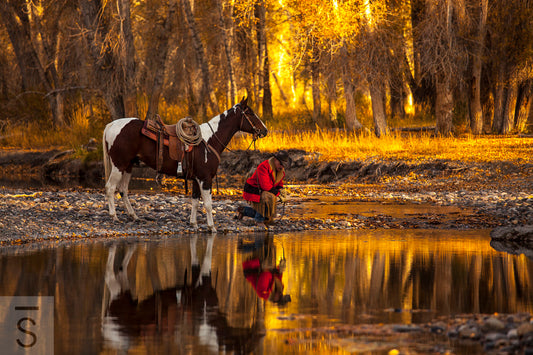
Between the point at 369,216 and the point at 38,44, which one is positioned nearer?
the point at 369,216

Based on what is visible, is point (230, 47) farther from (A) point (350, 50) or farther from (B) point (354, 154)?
(B) point (354, 154)

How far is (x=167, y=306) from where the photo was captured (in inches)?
360

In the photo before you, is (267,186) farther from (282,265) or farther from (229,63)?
(229,63)

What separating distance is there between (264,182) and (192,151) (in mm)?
1584

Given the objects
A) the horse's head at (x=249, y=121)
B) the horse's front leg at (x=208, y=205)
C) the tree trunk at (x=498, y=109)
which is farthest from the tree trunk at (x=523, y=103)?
the horse's front leg at (x=208, y=205)

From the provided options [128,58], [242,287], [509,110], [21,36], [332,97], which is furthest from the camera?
[21,36]

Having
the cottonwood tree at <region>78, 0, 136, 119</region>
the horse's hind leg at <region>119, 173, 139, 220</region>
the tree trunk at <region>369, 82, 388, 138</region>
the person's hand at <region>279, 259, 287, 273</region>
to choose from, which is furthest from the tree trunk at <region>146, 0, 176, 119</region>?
the person's hand at <region>279, 259, 287, 273</region>

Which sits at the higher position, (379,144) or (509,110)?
(509,110)

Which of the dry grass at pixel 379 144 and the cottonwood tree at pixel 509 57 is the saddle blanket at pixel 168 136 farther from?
the cottonwood tree at pixel 509 57

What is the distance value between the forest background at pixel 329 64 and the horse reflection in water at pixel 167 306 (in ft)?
64.1

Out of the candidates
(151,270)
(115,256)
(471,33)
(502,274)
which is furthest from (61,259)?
(471,33)

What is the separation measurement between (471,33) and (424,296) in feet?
84.7
